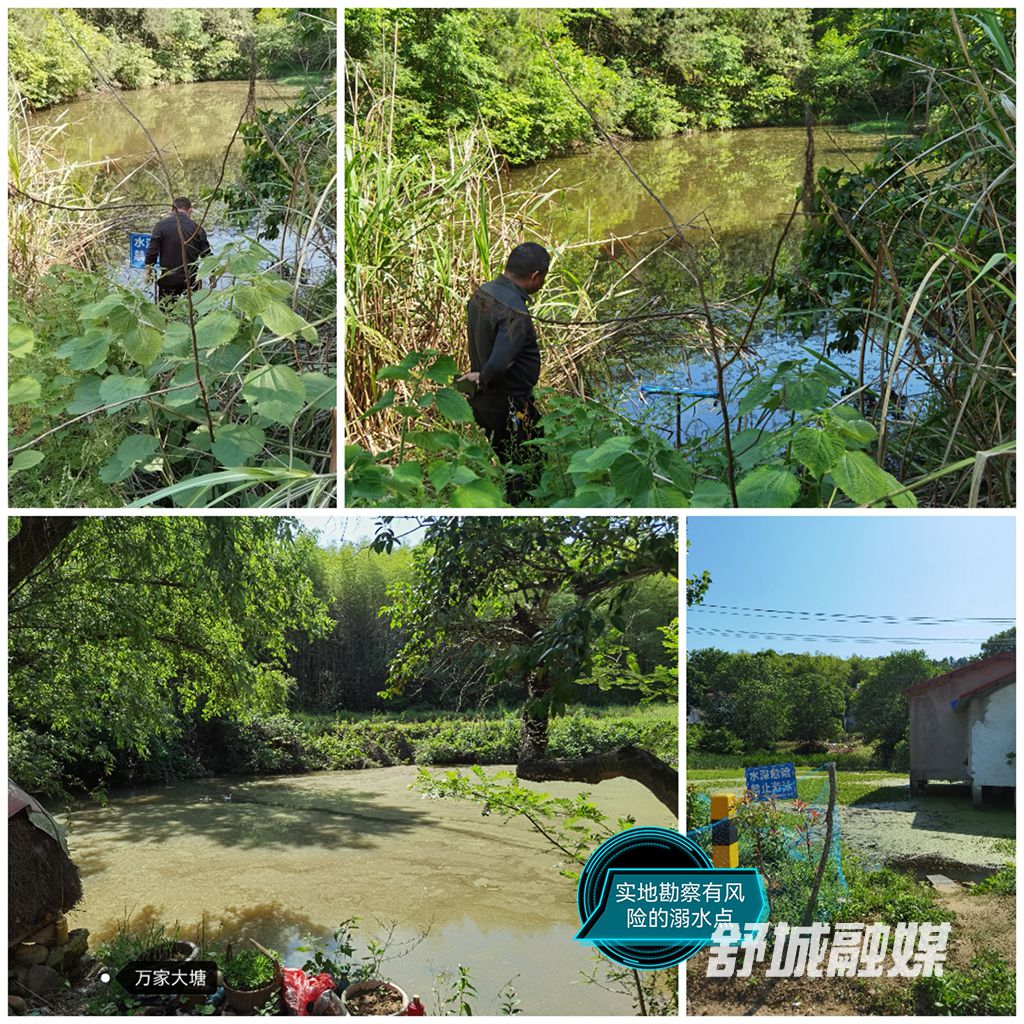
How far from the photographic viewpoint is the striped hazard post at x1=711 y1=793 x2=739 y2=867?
90.8 inches

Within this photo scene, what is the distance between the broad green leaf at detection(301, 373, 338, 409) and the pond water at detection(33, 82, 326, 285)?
0.63 meters

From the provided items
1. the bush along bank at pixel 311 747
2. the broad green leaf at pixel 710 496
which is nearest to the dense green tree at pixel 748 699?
the bush along bank at pixel 311 747

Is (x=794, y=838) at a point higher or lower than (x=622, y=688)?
lower

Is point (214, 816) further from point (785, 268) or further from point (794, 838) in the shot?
point (785, 268)

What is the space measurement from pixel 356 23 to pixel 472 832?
2799 mm

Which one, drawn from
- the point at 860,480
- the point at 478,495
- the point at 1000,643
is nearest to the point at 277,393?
the point at 478,495

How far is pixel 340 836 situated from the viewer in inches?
97.7

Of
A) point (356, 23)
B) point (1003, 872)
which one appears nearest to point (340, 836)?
point (1003, 872)

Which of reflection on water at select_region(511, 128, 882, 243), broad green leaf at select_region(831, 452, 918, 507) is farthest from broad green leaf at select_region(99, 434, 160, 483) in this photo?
reflection on water at select_region(511, 128, 882, 243)

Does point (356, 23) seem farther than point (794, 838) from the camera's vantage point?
Yes

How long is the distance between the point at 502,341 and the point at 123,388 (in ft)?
3.65

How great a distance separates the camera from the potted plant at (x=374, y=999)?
2.34 m

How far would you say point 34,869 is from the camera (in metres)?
2.46

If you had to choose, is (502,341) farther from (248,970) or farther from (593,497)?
(248,970)
